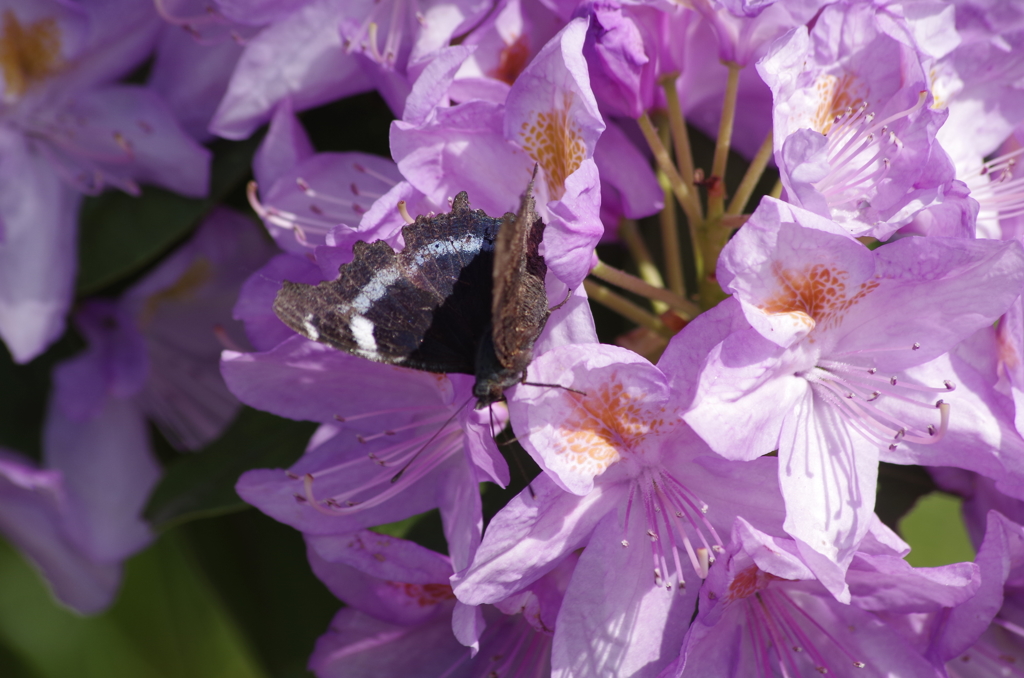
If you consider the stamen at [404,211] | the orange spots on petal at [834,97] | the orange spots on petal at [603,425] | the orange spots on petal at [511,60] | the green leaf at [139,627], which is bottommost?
the green leaf at [139,627]

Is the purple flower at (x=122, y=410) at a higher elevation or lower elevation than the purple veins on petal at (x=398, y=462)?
lower

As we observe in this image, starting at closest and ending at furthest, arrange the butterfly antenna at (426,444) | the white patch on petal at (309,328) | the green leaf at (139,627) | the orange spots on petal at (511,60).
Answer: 1. the white patch on petal at (309,328)
2. the butterfly antenna at (426,444)
3. the orange spots on petal at (511,60)
4. the green leaf at (139,627)

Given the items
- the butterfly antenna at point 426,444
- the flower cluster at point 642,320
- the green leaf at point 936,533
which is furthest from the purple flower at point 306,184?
the green leaf at point 936,533

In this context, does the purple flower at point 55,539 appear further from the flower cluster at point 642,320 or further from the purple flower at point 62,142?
the purple flower at point 62,142

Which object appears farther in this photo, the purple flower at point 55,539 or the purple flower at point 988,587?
the purple flower at point 55,539

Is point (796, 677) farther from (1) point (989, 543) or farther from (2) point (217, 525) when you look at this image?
(2) point (217, 525)

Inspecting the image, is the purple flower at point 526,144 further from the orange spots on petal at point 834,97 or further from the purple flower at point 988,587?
the purple flower at point 988,587

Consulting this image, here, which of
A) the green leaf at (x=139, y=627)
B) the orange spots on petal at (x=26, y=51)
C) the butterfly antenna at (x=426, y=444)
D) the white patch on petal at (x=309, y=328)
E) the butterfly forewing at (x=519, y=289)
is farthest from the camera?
the green leaf at (x=139, y=627)

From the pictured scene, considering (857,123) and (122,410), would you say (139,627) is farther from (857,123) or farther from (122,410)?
(857,123)
